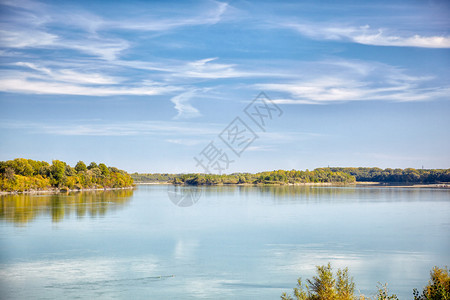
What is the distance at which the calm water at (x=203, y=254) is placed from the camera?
12.9 metres

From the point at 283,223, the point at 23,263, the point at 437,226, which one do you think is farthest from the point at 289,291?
the point at 437,226

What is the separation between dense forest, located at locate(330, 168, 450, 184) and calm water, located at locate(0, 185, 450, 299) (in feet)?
322

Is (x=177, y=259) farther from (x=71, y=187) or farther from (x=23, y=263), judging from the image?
(x=71, y=187)

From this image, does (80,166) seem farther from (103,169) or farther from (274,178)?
(274,178)

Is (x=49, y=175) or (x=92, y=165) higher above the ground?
(x=92, y=165)

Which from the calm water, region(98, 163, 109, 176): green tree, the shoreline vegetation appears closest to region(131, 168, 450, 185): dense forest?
the shoreline vegetation

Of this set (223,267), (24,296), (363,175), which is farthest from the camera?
(363,175)

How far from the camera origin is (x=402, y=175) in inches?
5162

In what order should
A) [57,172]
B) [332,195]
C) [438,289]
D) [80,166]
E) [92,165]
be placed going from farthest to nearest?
[92,165] < [80,166] < [57,172] < [332,195] < [438,289]

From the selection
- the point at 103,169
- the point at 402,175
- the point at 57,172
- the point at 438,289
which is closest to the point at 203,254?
the point at 438,289

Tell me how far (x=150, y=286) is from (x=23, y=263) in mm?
5706

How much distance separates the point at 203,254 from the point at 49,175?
63.2 metres

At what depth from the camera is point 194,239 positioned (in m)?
21.6

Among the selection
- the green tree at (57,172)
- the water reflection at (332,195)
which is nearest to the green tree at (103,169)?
the green tree at (57,172)
